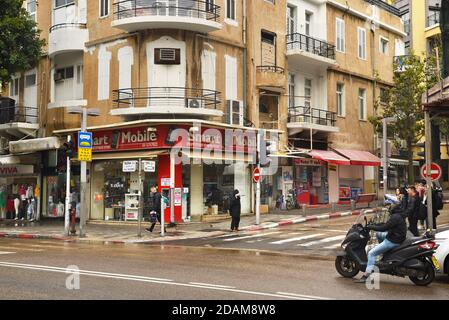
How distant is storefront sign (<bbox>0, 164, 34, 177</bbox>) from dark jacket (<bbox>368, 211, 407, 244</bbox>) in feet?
75.8

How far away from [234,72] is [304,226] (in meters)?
8.47

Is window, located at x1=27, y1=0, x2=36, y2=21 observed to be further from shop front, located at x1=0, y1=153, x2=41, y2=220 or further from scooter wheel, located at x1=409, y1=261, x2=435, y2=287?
scooter wheel, located at x1=409, y1=261, x2=435, y2=287

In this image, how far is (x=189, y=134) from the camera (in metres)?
23.2

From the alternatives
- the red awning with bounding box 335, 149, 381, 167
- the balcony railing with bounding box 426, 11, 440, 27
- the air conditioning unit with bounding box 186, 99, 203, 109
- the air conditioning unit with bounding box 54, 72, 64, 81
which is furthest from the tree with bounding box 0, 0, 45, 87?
the balcony railing with bounding box 426, 11, 440, 27

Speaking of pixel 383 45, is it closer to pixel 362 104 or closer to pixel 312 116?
pixel 362 104

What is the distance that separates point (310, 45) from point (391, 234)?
73.1 feet

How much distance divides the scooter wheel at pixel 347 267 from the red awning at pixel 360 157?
21720 millimetres

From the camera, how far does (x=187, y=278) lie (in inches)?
387

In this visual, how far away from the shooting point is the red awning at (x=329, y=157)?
28844mm

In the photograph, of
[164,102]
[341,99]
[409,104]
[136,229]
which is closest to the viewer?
[136,229]

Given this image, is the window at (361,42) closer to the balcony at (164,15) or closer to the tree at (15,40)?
the balcony at (164,15)

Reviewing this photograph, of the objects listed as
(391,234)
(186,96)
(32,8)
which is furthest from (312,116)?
(391,234)

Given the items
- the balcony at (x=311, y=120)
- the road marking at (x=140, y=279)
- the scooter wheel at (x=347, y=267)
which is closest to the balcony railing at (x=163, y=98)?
the balcony at (x=311, y=120)

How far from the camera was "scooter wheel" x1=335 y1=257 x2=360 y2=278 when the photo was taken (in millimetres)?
10148
